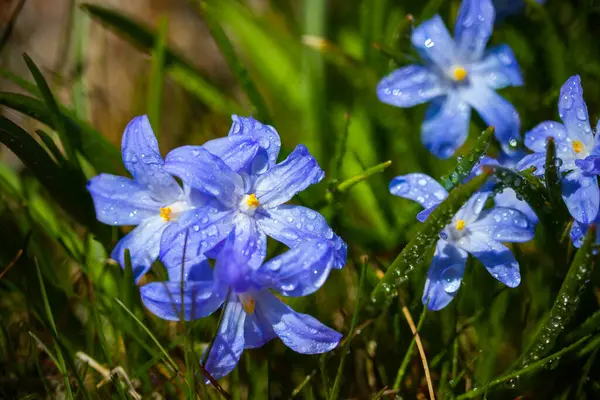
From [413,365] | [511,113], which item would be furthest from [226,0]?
[413,365]

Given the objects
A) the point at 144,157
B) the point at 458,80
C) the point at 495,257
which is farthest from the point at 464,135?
the point at 144,157

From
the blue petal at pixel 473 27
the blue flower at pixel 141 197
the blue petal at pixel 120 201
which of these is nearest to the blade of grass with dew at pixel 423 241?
the blue flower at pixel 141 197

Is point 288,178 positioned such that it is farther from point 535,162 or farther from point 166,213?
point 535,162

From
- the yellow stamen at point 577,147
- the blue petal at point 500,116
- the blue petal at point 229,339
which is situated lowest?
the blue petal at point 229,339

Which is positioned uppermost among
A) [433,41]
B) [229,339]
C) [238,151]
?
[433,41]

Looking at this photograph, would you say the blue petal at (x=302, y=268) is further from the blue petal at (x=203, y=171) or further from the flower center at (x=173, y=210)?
the flower center at (x=173, y=210)

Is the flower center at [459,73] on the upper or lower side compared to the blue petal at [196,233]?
upper

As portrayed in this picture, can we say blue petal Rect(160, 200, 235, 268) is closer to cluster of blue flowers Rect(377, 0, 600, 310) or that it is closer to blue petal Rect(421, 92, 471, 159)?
cluster of blue flowers Rect(377, 0, 600, 310)
